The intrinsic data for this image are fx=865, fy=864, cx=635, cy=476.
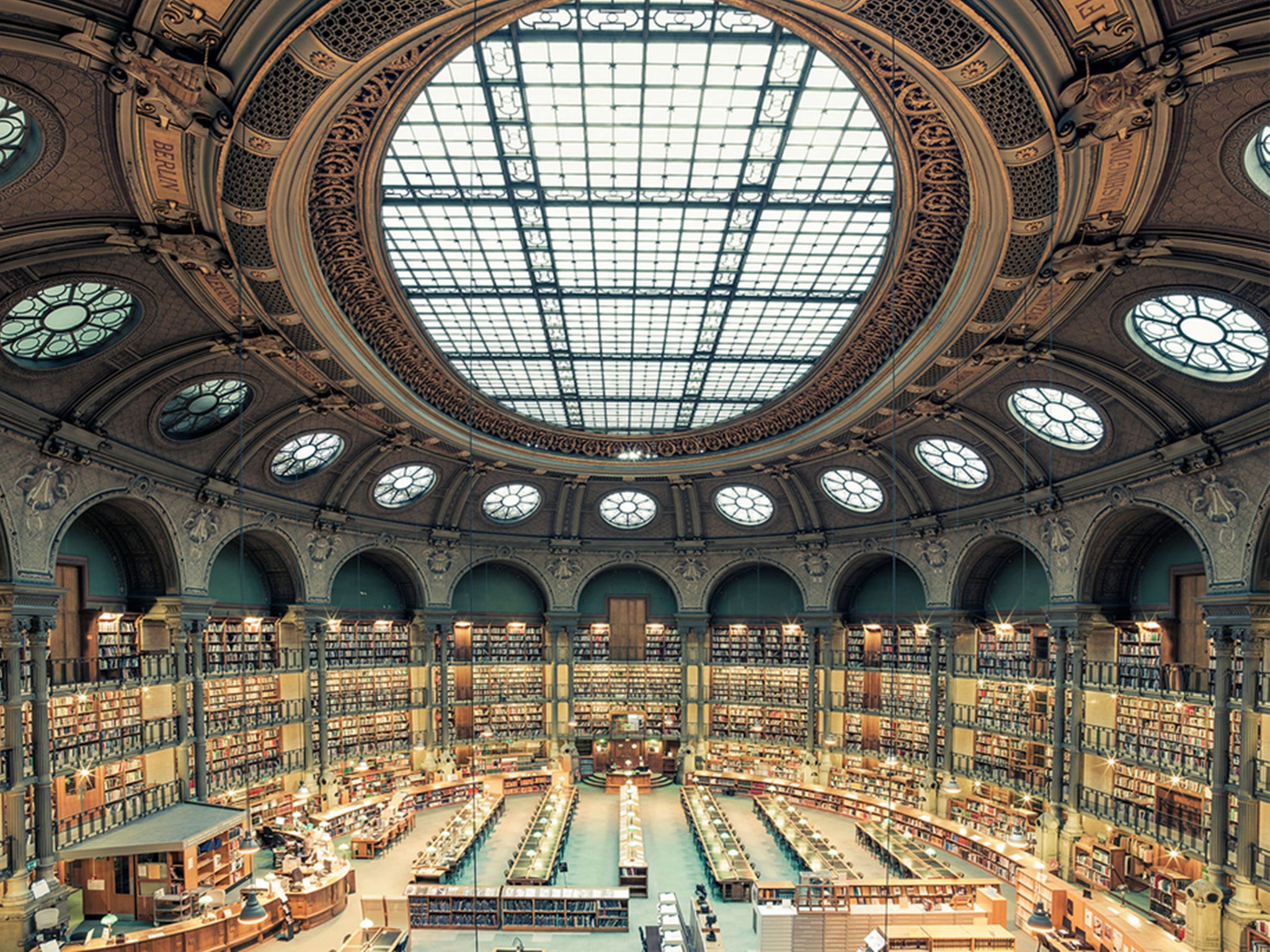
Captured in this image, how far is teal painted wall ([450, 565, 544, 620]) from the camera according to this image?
115 feet

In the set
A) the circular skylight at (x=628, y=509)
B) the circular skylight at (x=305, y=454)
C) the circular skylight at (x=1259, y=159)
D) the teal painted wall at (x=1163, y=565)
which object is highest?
the circular skylight at (x=1259, y=159)

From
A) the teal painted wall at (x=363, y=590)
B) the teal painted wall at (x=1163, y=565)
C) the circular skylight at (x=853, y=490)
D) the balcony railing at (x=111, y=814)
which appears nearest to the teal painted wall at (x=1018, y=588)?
the teal painted wall at (x=1163, y=565)

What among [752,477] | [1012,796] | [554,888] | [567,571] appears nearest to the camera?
[554,888]

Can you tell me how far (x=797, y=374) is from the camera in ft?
77.0

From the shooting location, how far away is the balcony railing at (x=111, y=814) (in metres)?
17.9

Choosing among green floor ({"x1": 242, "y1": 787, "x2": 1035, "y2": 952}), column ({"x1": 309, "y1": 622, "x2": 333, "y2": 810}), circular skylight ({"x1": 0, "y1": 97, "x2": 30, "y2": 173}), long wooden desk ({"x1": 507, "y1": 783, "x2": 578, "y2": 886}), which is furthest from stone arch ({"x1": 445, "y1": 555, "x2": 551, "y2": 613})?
circular skylight ({"x1": 0, "y1": 97, "x2": 30, "y2": 173})

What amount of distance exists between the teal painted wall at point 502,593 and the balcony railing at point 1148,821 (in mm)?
20987

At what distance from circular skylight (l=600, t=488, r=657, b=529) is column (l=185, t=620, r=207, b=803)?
15425 mm

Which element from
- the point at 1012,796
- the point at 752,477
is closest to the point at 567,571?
the point at 752,477

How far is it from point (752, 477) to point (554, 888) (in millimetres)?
16179

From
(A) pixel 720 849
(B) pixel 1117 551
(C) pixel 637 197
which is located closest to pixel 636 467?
(A) pixel 720 849

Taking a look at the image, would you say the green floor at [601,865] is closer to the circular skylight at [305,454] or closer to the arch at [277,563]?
the arch at [277,563]

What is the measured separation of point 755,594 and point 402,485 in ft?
48.9

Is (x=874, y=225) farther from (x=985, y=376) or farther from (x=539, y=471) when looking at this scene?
(x=539, y=471)
